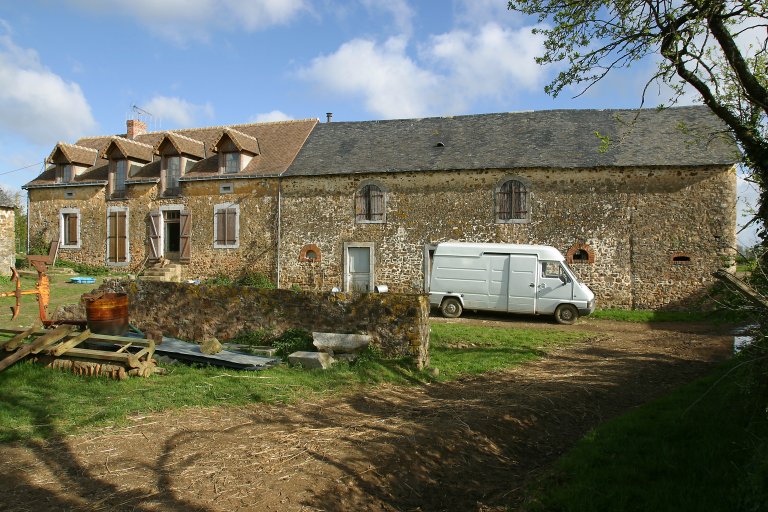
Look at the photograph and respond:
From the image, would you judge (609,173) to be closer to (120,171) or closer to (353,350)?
(353,350)

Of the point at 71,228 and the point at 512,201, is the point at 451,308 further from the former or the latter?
the point at 71,228

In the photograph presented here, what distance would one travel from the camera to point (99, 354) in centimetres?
730

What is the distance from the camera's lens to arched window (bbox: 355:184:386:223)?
1853 cm

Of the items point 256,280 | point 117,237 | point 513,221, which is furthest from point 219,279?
point 513,221

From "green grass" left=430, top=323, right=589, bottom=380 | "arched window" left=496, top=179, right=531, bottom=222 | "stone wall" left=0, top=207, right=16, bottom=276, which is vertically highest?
"arched window" left=496, top=179, right=531, bottom=222

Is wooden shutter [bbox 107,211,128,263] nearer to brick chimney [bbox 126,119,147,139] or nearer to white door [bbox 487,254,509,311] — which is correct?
brick chimney [bbox 126,119,147,139]

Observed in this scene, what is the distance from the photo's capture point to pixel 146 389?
6.71 meters

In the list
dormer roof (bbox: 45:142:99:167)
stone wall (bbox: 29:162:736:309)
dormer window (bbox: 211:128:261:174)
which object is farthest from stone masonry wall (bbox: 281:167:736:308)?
dormer roof (bbox: 45:142:99:167)

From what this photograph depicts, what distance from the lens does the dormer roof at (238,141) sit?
66.4 ft

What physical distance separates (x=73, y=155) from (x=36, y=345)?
60.6 ft

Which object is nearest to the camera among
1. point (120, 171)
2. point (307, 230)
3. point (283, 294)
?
point (283, 294)

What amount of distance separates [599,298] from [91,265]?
19.7 m

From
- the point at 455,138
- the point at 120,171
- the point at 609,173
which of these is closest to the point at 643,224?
the point at 609,173

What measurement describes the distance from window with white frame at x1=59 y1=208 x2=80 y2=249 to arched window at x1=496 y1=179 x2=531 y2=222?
17463 millimetres
